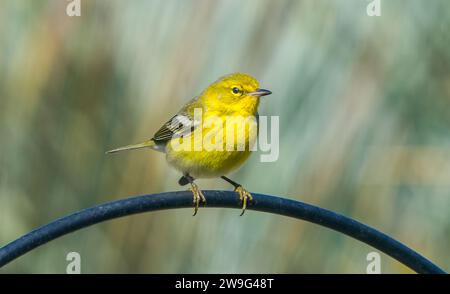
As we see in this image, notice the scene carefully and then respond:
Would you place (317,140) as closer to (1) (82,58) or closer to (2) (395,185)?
(2) (395,185)

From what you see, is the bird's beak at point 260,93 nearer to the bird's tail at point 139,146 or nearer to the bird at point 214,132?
the bird at point 214,132

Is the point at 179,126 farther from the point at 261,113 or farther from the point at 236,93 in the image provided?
the point at 261,113

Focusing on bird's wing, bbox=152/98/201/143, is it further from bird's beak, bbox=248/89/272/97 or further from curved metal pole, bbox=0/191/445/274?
curved metal pole, bbox=0/191/445/274

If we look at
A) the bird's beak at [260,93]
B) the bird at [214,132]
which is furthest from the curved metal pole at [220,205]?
the bird's beak at [260,93]

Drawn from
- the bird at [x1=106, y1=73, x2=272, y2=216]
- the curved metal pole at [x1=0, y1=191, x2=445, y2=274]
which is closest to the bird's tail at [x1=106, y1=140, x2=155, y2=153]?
the bird at [x1=106, y1=73, x2=272, y2=216]

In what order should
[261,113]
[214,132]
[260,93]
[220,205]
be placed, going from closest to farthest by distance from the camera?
[220,205]
[214,132]
[260,93]
[261,113]

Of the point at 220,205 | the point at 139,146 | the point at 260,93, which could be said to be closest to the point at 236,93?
the point at 260,93

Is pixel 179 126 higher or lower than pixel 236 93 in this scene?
lower
